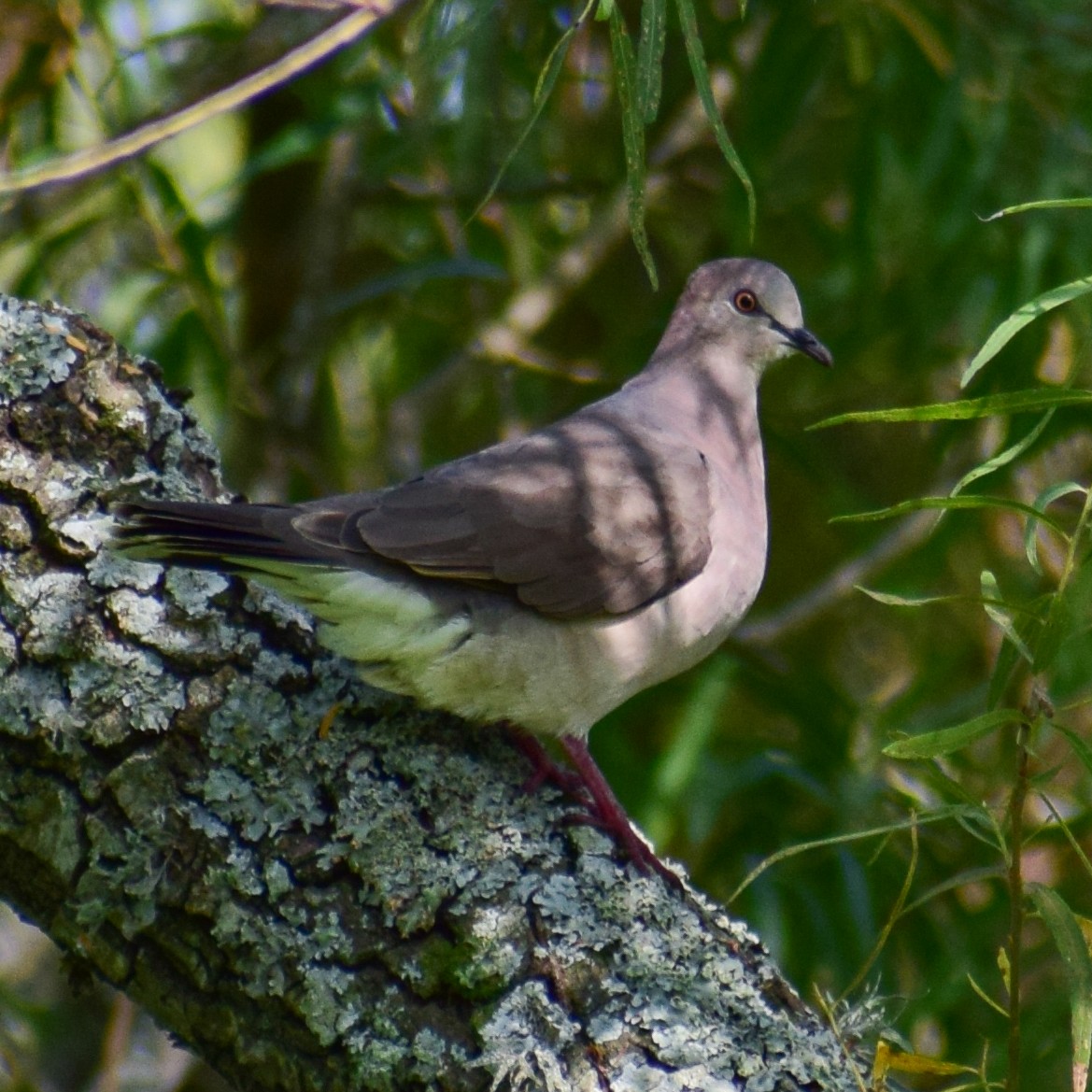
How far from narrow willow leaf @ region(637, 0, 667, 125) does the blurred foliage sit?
60.3 inches

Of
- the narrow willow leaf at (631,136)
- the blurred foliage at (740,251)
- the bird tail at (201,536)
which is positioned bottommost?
the blurred foliage at (740,251)

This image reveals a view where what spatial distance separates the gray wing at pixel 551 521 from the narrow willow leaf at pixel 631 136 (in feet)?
3.21

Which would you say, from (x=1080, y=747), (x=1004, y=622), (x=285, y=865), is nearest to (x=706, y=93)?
(x=1004, y=622)

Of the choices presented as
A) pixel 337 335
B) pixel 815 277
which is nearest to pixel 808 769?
pixel 815 277

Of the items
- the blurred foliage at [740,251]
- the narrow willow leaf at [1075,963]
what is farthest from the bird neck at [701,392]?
the narrow willow leaf at [1075,963]

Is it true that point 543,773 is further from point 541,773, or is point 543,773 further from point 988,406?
point 988,406

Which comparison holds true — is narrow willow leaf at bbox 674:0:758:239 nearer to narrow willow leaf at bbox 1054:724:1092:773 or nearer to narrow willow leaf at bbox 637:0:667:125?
narrow willow leaf at bbox 637:0:667:125

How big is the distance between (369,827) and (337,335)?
315 centimetres

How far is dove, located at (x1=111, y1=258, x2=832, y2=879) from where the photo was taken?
2479 mm

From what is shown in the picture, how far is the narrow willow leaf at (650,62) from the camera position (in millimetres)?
1833

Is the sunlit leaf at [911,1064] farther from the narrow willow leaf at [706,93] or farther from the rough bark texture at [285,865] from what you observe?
the narrow willow leaf at [706,93]

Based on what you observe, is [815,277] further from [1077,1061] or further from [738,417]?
[1077,1061]

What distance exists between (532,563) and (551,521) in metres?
0.11

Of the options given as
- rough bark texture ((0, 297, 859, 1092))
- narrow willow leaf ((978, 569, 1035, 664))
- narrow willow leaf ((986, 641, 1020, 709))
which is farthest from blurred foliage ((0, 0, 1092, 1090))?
narrow willow leaf ((978, 569, 1035, 664))
